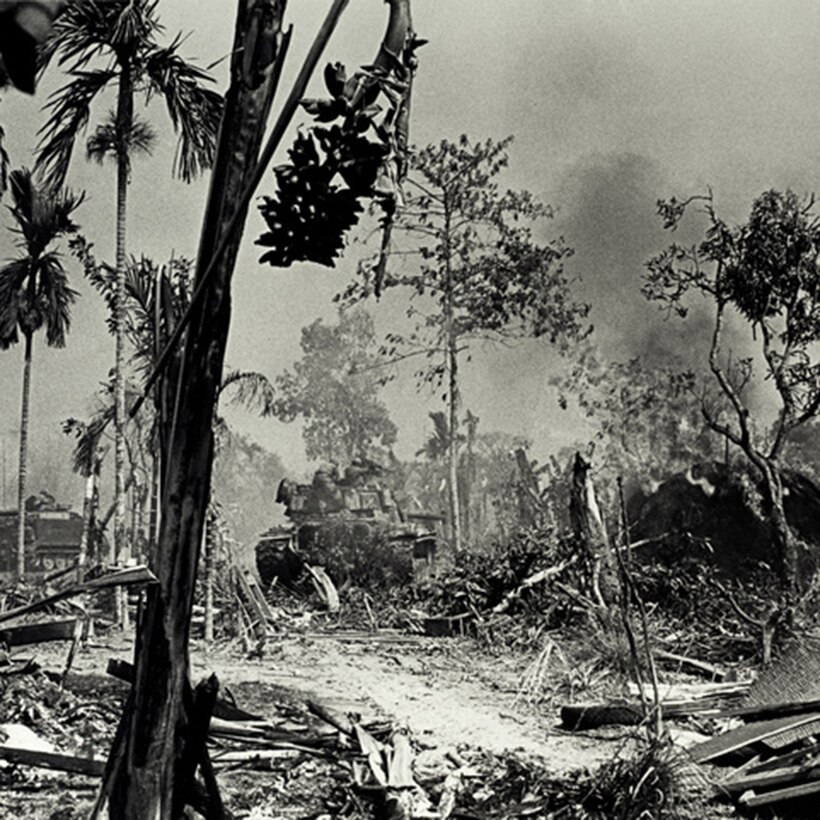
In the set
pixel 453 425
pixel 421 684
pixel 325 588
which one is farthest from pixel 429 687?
pixel 453 425

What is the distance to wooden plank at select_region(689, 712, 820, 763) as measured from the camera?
5.81m

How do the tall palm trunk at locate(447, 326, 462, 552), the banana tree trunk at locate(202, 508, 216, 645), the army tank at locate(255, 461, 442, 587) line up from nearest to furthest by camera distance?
the banana tree trunk at locate(202, 508, 216, 645) < the army tank at locate(255, 461, 442, 587) < the tall palm trunk at locate(447, 326, 462, 552)

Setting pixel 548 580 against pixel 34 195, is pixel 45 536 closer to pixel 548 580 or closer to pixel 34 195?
pixel 34 195

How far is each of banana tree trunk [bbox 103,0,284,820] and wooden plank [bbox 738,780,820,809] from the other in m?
3.88

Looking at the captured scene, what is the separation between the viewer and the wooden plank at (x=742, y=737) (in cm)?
581

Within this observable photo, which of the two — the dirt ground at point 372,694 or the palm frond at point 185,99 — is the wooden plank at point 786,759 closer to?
the dirt ground at point 372,694

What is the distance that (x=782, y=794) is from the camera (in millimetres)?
5102

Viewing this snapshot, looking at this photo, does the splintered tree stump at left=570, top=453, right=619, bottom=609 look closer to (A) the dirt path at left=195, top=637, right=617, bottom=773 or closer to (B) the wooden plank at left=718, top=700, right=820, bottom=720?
(A) the dirt path at left=195, top=637, right=617, bottom=773

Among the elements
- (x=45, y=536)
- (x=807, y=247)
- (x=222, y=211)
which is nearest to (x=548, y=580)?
(x=807, y=247)

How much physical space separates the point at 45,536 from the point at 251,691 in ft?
73.5

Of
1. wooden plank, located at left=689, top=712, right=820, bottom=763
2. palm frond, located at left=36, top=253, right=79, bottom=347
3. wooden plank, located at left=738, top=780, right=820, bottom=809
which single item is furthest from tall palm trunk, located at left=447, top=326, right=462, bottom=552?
wooden plank, located at left=738, top=780, right=820, bottom=809

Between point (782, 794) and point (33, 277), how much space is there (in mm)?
20084

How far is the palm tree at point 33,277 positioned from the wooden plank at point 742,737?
17.6 m

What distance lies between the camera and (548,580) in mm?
13273
